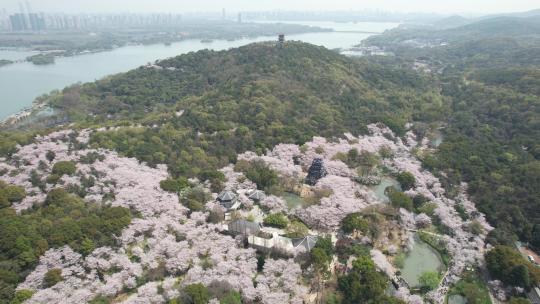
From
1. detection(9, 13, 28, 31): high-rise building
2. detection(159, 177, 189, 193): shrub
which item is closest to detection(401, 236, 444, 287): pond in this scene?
detection(159, 177, 189, 193): shrub

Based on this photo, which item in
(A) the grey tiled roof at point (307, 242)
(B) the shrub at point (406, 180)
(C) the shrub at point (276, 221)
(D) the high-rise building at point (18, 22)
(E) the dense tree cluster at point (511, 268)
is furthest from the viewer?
(D) the high-rise building at point (18, 22)

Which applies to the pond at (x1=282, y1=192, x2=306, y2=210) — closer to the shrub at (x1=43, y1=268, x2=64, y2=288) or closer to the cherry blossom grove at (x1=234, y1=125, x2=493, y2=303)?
the cherry blossom grove at (x1=234, y1=125, x2=493, y2=303)

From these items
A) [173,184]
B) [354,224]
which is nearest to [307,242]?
[354,224]

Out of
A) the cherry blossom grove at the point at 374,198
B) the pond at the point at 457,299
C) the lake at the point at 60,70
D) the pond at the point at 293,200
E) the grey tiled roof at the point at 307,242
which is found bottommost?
the lake at the point at 60,70

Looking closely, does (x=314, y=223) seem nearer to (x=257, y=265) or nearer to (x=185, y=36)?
(x=257, y=265)

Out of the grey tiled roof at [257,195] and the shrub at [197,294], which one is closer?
the shrub at [197,294]

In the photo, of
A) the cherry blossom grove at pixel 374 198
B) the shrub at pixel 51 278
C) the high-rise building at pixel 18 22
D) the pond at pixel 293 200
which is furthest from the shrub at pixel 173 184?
the high-rise building at pixel 18 22

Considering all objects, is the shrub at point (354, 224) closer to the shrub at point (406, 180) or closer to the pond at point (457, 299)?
the pond at point (457, 299)
